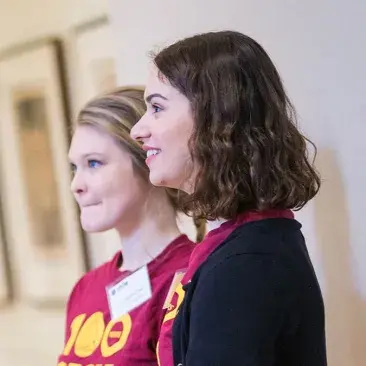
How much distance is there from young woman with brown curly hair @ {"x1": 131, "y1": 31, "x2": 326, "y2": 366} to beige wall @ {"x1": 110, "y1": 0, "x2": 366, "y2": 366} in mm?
292

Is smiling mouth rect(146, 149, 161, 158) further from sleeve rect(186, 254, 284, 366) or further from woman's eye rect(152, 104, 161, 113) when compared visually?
sleeve rect(186, 254, 284, 366)

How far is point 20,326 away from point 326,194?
1.54 meters

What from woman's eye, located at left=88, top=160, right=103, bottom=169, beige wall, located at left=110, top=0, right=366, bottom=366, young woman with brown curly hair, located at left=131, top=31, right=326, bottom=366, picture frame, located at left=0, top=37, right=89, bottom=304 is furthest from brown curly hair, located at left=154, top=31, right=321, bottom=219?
picture frame, located at left=0, top=37, right=89, bottom=304

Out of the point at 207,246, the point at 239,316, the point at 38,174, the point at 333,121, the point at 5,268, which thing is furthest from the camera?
the point at 5,268

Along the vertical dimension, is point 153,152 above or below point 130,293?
above

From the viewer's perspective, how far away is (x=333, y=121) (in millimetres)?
1226

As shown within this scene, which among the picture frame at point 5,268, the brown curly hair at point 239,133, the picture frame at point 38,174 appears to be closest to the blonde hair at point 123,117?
the brown curly hair at point 239,133

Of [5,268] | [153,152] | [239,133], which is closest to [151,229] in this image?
[153,152]

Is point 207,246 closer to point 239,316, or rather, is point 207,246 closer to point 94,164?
point 239,316

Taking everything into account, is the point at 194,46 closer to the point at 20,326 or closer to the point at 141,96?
the point at 141,96

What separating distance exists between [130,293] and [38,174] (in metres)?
1.11

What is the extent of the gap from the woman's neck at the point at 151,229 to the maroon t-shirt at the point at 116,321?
2 cm

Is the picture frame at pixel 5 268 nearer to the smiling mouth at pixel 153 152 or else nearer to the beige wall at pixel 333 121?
the beige wall at pixel 333 121

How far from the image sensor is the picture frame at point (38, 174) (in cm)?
217
